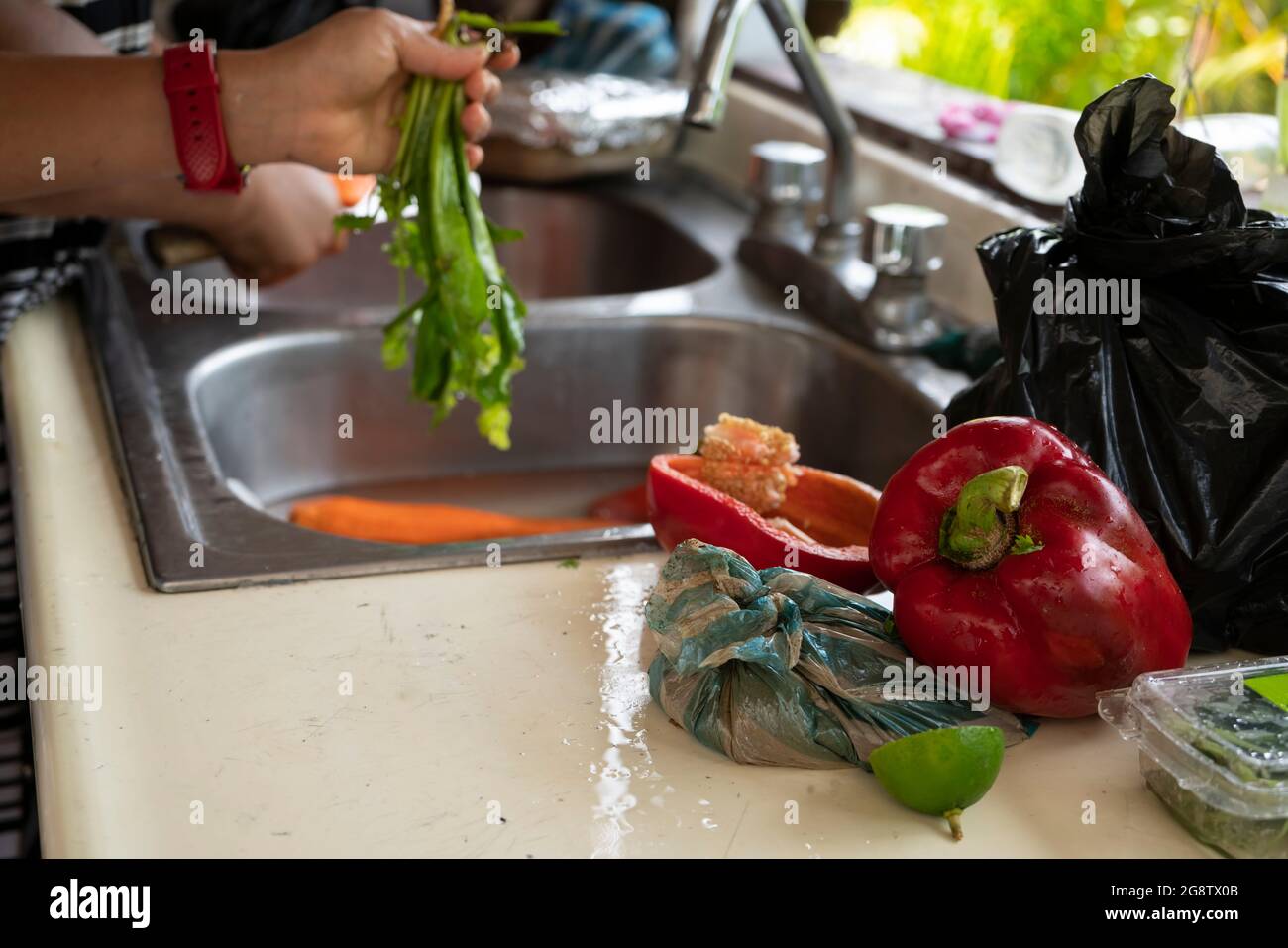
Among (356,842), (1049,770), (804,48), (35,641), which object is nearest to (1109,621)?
(1049,770)

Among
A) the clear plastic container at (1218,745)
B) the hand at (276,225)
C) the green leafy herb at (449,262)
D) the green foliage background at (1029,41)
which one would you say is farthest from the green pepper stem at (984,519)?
the green foliage background at (1029,41)

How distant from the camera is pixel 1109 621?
2.54 feet

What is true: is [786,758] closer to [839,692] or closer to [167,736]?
[839,692]

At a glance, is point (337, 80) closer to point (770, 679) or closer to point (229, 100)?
point (229, 100)

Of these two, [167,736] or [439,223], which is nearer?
[167,736]

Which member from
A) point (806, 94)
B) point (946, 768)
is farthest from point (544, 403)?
point (946, 768)

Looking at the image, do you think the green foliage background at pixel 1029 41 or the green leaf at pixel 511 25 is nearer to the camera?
the green leaf at pixel 511 25

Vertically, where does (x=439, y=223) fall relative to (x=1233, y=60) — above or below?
below

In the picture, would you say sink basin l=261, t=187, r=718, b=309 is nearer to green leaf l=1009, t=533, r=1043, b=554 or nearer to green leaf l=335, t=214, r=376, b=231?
green leaf l=335, t=214, r=376, b=231

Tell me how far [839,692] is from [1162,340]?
0.36 metres

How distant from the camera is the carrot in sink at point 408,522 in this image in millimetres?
1427

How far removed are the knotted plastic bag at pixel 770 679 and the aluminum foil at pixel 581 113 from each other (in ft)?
4.30

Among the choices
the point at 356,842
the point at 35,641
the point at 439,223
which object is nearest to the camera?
the point at 356,842

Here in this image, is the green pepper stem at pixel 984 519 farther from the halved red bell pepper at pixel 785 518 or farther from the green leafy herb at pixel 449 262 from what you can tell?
the green leafy herb at pixel 449 262
